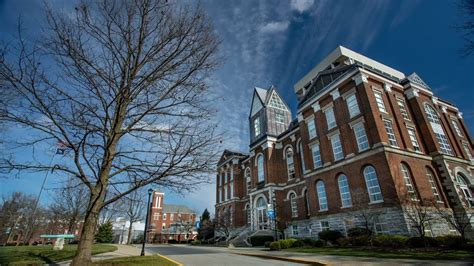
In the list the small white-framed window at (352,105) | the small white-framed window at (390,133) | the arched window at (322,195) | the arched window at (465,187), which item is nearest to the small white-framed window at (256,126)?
the arched window at (322,195)

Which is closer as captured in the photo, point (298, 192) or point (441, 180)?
point (441, 180)

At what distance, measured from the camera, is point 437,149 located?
20188mm

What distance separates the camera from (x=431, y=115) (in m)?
23.1

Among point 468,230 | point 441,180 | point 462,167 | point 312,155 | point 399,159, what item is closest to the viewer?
point 468,230

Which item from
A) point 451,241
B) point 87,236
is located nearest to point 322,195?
point 451,241

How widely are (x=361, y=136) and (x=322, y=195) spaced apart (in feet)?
22.4

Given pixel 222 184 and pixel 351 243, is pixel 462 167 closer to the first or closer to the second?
pixel 351 243

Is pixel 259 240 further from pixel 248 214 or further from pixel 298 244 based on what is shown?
pixel 248 214

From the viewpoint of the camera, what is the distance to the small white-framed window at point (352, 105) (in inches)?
840

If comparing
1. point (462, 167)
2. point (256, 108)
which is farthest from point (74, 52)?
point (256, 108)

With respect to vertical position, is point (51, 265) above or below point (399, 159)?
below

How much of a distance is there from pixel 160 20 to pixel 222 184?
3958cm

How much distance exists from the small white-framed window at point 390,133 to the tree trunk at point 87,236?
20645 millimetres

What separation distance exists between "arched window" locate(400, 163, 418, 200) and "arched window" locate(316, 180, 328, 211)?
6689 millimetres
